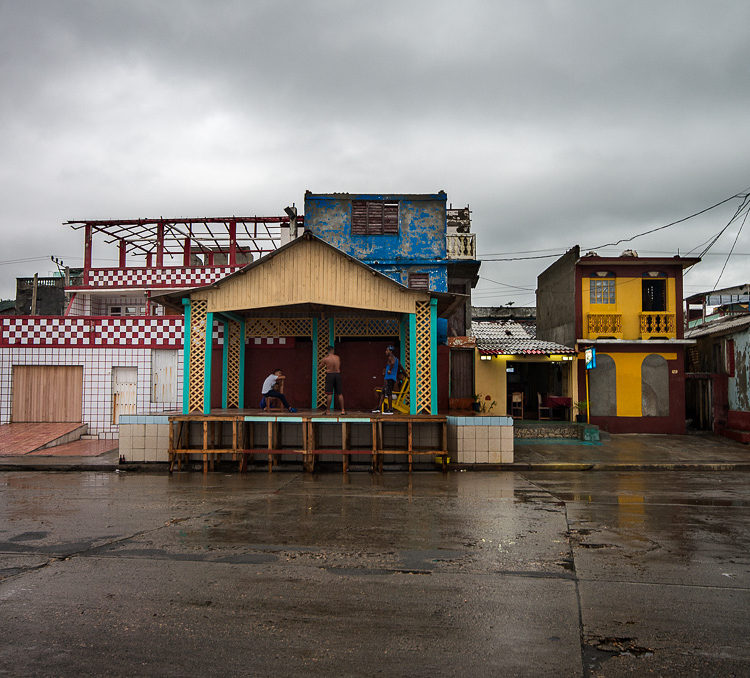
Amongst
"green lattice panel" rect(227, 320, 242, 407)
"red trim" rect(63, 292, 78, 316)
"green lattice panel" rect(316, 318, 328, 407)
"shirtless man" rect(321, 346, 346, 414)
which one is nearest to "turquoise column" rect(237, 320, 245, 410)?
"green lattice panel" rect(227, 320, 242, 407)

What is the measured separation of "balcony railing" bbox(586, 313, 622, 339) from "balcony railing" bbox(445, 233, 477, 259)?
5.49 meters

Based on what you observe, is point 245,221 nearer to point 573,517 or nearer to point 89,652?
point 573,517

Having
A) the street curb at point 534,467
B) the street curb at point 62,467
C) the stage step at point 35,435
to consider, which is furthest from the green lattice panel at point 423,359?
the stage step at point 35,435

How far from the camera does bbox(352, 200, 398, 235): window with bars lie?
69.7 ft

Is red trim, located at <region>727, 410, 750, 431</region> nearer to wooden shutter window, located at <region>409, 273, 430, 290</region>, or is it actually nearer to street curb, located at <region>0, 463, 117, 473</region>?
wooden shutter window, located at <region>409, 273, 430, 290</region>

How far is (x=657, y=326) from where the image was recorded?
68.3 feet

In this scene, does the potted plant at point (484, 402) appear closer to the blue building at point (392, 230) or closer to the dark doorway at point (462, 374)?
the dark doorway at point (462, 374)

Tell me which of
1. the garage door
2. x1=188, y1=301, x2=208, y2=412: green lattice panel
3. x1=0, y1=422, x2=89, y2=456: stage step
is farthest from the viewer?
the garage door

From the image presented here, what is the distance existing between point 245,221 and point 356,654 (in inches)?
866

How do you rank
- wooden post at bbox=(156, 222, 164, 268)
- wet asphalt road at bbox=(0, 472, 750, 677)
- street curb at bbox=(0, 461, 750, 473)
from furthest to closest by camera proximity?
wooden post at bbox=(156, 222, 164, 268)
street curb at bbox=(0, 461, 750, 473)
wet asphalt road at bbox=(0, 472, 750, 677)

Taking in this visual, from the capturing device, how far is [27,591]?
5172 mm

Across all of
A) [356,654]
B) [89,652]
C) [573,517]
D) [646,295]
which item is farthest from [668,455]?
[89,652]

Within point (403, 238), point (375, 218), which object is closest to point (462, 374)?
point (403, 238)

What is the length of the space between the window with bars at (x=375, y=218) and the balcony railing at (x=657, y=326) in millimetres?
9010
